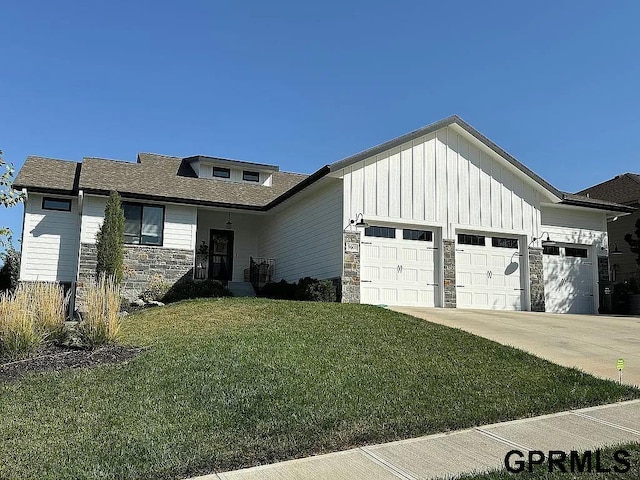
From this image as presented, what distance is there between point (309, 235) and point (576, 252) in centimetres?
924

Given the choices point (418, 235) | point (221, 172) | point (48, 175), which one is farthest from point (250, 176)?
point (418, 235)

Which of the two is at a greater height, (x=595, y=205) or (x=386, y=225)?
(x=595, y=205)

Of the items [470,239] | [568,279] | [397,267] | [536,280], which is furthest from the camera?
[568,279]

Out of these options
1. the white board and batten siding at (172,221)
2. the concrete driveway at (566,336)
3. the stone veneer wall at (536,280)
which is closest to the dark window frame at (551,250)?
the stone veneer wall at (536,280)

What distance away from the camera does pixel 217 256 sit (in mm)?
20406

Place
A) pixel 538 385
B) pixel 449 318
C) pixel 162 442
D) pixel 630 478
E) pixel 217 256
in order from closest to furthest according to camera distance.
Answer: pixel 630 478 < pixel 162 442 < pixel 538 385 < pixel 449 318 < pixel 217 256

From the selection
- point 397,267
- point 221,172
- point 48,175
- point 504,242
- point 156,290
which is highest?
point 221,172

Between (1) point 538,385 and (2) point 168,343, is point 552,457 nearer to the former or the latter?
(1) point 538,385

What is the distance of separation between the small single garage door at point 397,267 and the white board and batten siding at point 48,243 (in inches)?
398

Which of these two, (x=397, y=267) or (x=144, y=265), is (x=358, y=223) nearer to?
(x=397, y=267)

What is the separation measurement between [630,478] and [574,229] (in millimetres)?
15742

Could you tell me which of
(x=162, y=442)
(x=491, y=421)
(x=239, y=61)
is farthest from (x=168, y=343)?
(x=239, y=61)

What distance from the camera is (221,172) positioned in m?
21.8

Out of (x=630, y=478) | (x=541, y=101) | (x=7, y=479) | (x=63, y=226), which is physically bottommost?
(x=7, y=479)
